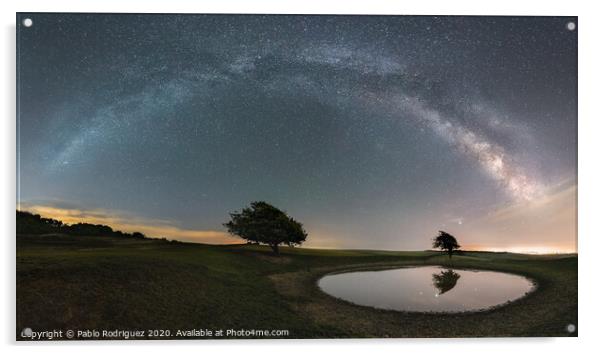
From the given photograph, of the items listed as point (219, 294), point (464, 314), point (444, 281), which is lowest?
point (464, 314)

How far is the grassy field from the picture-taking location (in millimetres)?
6348

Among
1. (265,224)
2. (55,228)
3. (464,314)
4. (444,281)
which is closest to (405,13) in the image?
(265,224)

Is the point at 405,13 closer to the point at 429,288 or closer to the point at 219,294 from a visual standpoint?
the point at 429,288

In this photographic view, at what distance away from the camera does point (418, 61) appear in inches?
271

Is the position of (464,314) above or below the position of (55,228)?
below

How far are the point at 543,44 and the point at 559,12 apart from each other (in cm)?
56

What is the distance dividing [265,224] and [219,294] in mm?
1345

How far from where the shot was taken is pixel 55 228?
6.46 m

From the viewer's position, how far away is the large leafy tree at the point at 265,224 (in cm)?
681

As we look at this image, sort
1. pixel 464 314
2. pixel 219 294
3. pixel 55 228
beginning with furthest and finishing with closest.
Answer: pixel 219 294 < pixel 464 314 < pixel 55 228

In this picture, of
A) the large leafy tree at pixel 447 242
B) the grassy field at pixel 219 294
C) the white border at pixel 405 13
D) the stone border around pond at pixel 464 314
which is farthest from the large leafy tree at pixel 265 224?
the large leafy tree at pixel 447 242

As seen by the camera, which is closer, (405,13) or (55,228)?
(55,228)

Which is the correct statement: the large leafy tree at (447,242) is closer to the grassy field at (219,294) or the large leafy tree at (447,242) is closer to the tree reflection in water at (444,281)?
the grassy field at (219,294)

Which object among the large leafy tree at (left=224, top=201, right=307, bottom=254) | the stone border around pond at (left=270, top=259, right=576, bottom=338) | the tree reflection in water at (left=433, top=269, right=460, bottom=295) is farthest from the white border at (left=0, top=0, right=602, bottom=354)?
the large leafy tree at (left=224, top=201, right=307, bottom=254)
